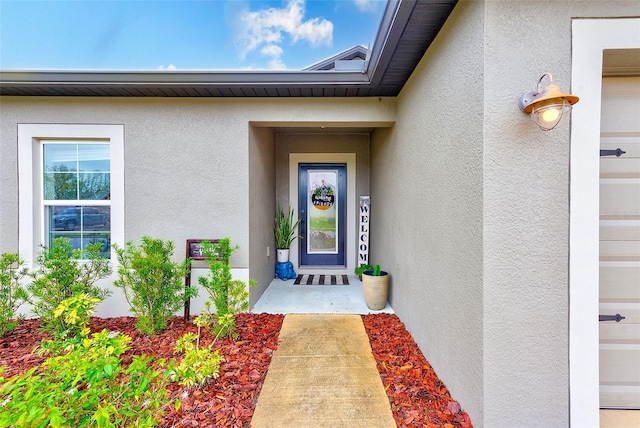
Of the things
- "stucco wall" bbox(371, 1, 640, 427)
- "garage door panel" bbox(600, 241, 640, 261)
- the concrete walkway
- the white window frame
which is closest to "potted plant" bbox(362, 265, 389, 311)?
the concrete walkway

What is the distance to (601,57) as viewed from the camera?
5.13 feet

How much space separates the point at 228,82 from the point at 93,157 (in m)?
2.20

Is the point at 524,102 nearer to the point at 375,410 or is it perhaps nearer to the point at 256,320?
the point at 375,410

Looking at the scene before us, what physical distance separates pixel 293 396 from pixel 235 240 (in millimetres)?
2058

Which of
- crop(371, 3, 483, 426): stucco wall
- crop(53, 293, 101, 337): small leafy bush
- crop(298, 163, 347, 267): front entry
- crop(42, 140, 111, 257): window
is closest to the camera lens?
crop(371, 3, 483, 426): stucco wall

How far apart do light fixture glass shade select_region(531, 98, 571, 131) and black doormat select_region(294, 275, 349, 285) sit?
12.8 feet

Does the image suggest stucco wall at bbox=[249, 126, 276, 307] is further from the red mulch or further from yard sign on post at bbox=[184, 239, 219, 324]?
the red mulch

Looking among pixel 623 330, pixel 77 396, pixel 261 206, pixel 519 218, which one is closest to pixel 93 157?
pixel 261 206

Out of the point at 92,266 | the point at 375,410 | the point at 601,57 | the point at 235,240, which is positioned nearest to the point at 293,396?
the point at 375,410

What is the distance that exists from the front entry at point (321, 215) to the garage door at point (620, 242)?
396 cm

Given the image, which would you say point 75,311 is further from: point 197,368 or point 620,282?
point 620,282

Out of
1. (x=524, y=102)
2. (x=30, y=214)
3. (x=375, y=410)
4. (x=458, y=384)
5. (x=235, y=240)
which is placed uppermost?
(x=524, y=102)

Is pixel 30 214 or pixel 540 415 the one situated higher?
pixel 30 214

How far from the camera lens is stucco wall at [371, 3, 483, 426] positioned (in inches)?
65.9
